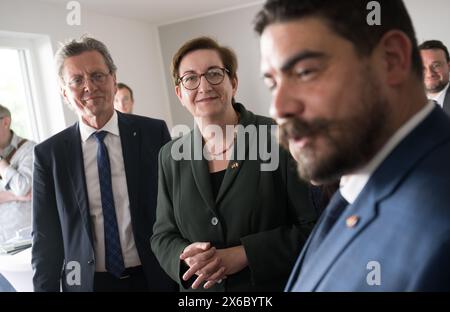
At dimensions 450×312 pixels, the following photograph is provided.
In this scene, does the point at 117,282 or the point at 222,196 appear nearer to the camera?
the point at 222,196

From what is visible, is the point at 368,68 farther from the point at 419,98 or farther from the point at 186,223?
the point at 186,223

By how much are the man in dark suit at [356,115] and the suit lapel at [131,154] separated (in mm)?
940

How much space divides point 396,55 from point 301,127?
0.60ft

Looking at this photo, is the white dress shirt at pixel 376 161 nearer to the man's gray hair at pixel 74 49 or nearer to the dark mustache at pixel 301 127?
the dark mustache at pixel 301 127

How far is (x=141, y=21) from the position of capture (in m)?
5.09

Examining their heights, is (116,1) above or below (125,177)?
above

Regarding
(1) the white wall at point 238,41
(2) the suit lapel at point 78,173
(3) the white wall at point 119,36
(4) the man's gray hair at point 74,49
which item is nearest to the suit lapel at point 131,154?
(2) the suit lapel at point 78,173

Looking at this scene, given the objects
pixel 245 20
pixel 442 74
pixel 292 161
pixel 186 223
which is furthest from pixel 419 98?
pixel 245 20

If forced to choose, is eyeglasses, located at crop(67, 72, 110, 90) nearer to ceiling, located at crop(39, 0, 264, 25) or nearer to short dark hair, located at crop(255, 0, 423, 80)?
short dark hair, located at crop(255, 0, 423, 80)

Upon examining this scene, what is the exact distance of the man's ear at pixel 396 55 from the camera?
572 mm

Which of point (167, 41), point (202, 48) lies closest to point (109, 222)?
point (202, 48)

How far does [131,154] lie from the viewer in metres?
1.47

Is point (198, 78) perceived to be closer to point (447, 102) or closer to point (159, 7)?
point (447, 102)

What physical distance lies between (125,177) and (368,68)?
1104mm
